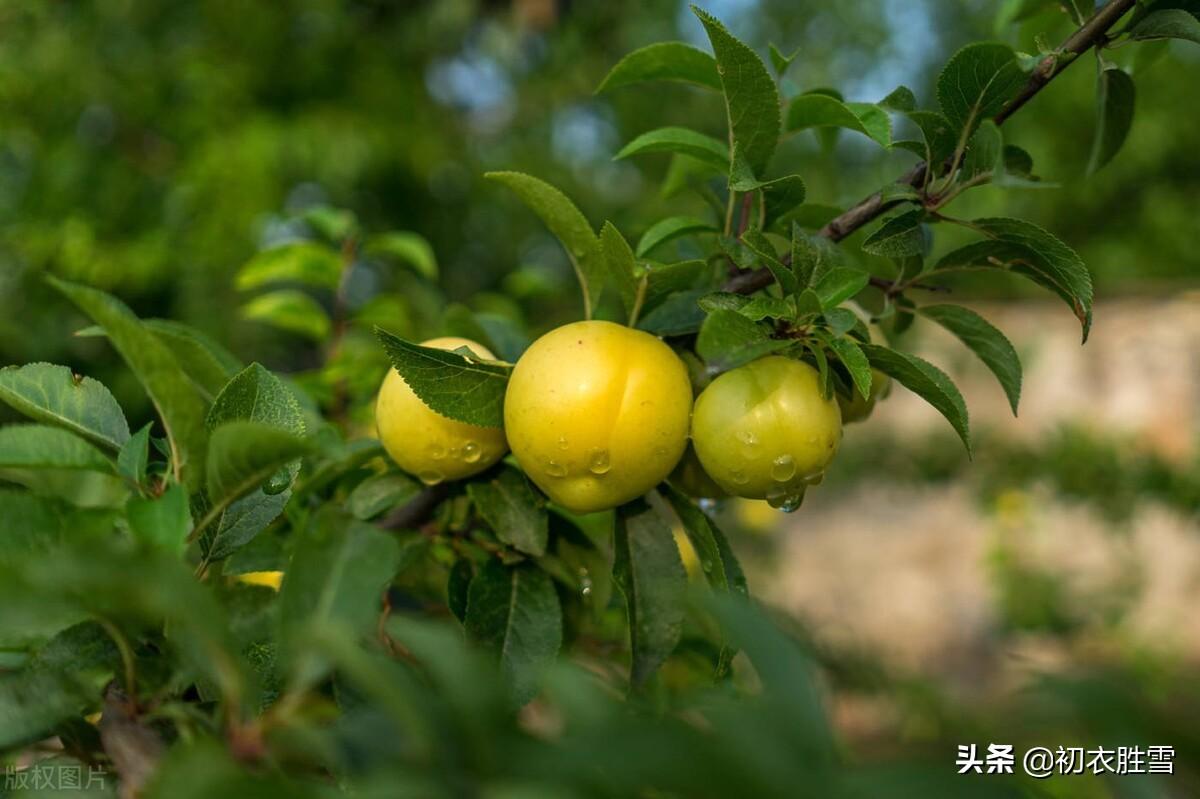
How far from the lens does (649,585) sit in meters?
0.40

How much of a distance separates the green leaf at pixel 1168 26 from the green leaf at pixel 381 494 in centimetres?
40

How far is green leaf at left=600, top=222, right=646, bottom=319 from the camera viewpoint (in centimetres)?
38

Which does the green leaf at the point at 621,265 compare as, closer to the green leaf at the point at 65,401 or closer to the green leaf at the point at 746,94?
the green leaf at the point at 746,94

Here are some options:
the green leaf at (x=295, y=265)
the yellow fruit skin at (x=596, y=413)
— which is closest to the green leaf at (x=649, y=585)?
the yellow fruit skin at (x=596, y=413)

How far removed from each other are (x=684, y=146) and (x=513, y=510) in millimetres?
193

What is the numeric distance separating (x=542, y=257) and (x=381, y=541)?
2.30 meters

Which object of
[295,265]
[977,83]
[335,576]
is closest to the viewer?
[335,576]

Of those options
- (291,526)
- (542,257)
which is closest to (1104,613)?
(542,257)

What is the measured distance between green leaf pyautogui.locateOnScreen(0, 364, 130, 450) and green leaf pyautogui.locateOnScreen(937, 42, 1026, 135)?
360 millimetres

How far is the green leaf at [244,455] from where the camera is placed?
0.27 metres

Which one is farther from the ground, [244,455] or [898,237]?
[898,237]

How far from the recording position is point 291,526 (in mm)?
469

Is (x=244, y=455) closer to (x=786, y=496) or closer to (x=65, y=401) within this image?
(x=65, y=401)

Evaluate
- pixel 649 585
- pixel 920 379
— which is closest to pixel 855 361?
pixel 920 379
